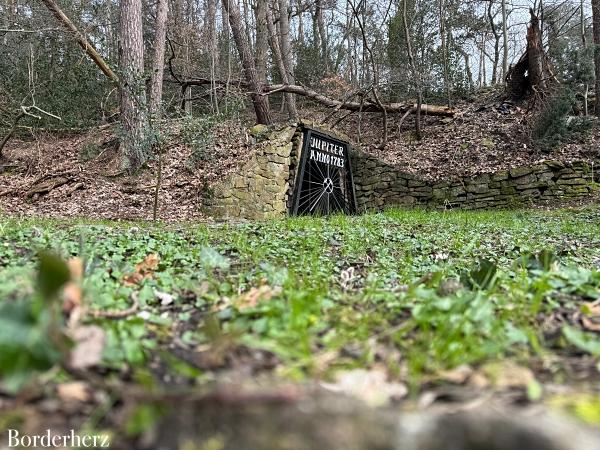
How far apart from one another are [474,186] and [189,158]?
6607 millimetres

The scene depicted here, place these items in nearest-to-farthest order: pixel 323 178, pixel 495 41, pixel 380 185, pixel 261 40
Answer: pixel 323 178 < pixel 380 185 < pixel 261 40 < pixel 495 41

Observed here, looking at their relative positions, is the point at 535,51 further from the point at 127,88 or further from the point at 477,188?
the point at 127,88

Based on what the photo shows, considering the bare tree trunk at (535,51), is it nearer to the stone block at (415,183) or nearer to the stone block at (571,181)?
the stone block at (571,181)

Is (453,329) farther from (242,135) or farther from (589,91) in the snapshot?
(589,91)

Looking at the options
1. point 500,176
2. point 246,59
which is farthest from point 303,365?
point 246,59

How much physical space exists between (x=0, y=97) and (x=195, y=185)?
24.9 feet

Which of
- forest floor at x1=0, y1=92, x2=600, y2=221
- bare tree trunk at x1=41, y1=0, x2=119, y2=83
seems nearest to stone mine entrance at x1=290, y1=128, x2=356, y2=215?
forest floor at x1=0, y1=92, x2=600, y2=221

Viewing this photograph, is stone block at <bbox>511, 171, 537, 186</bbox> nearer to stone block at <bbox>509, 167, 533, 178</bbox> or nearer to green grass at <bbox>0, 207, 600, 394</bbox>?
stone block at <bbox>509, 167, 533, 178</bbox>

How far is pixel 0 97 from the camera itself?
38.0 feet

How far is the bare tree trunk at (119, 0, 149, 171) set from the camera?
8.02m

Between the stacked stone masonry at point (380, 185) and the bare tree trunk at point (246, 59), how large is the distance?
1308mm

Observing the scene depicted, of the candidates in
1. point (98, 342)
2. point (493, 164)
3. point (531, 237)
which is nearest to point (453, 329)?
point (98, 342)

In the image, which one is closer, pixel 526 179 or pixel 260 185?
pixel 260 185

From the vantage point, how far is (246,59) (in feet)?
33.7
